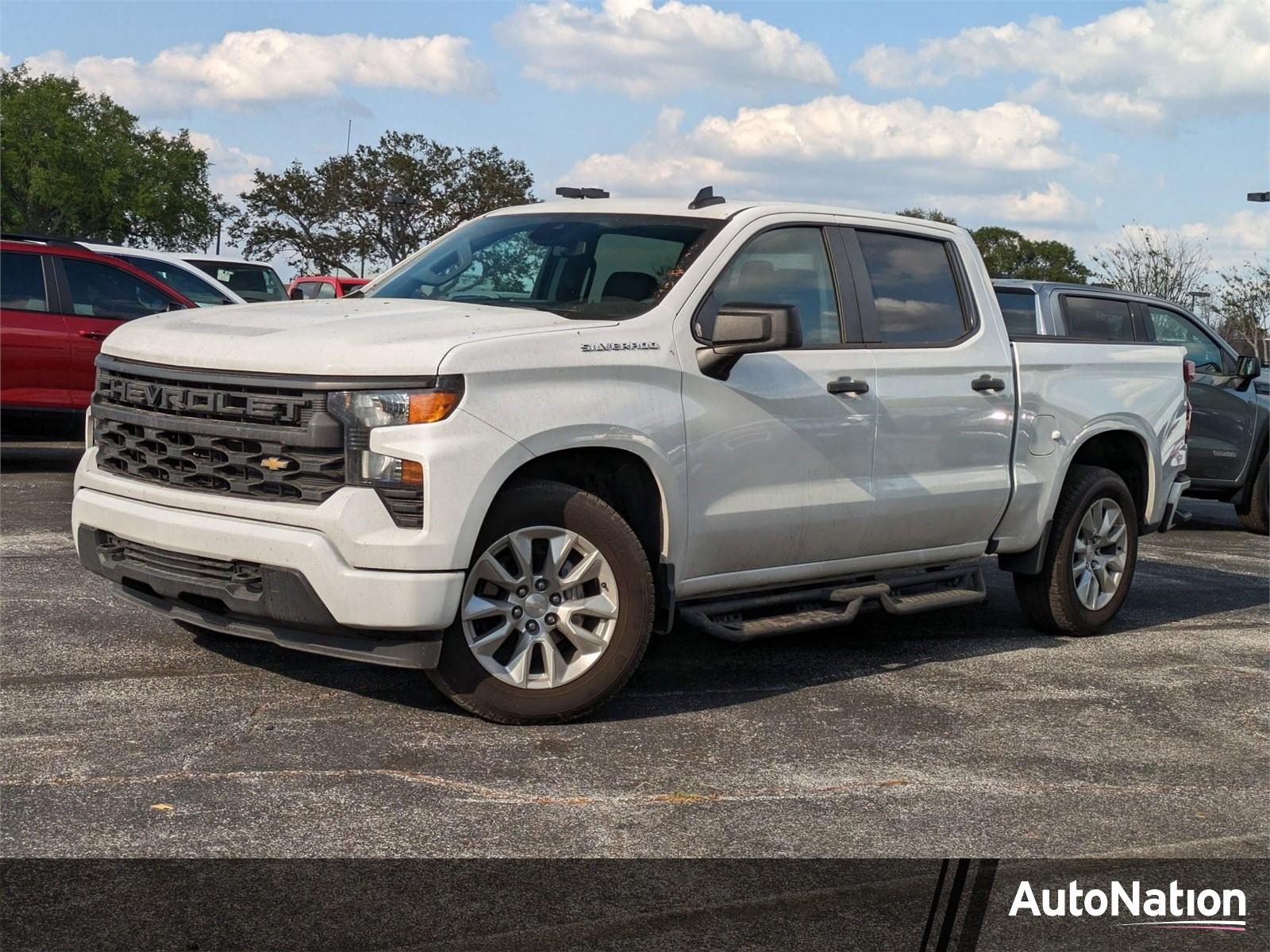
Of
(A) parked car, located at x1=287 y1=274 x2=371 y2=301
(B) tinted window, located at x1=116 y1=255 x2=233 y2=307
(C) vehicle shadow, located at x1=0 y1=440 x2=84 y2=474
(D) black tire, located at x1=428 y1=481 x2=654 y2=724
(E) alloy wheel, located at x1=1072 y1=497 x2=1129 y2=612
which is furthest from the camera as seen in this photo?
(A) parked car, located at x1=287 y1=274 x2=371 y2=301

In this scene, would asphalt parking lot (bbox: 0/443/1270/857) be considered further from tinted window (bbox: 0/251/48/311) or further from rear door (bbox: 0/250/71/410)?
tinted window (bbox: 0/251/48/311)

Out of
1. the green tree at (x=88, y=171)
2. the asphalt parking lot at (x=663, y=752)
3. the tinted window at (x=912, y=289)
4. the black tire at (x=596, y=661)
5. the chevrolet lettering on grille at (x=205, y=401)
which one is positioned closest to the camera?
the asphalt parking lot at (x=663, y=752)

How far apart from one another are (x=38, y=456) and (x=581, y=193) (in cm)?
852

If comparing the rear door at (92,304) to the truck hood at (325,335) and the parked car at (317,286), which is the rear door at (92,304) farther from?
the parked car at (317,286)

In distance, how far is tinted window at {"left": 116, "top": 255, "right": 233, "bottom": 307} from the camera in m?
13.9

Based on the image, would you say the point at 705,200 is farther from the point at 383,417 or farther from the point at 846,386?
the point at 383,417

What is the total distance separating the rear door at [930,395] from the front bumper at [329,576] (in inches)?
86.9

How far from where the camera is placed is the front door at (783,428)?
19.1ft

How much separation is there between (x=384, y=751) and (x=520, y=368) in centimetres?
133

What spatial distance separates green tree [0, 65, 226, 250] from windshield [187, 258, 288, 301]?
47.3 meters

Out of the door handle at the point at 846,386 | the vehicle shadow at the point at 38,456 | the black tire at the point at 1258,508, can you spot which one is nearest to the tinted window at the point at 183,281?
the vehicle shadow at the point at 38,456

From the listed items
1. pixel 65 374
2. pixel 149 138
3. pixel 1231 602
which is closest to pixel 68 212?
pixel 149 138

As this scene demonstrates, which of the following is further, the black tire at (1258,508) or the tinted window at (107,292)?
the black tire at (1258,508)

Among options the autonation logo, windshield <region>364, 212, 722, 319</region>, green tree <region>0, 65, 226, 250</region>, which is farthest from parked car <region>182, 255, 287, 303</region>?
green tree <region>0, 65, 226, 250</region>
